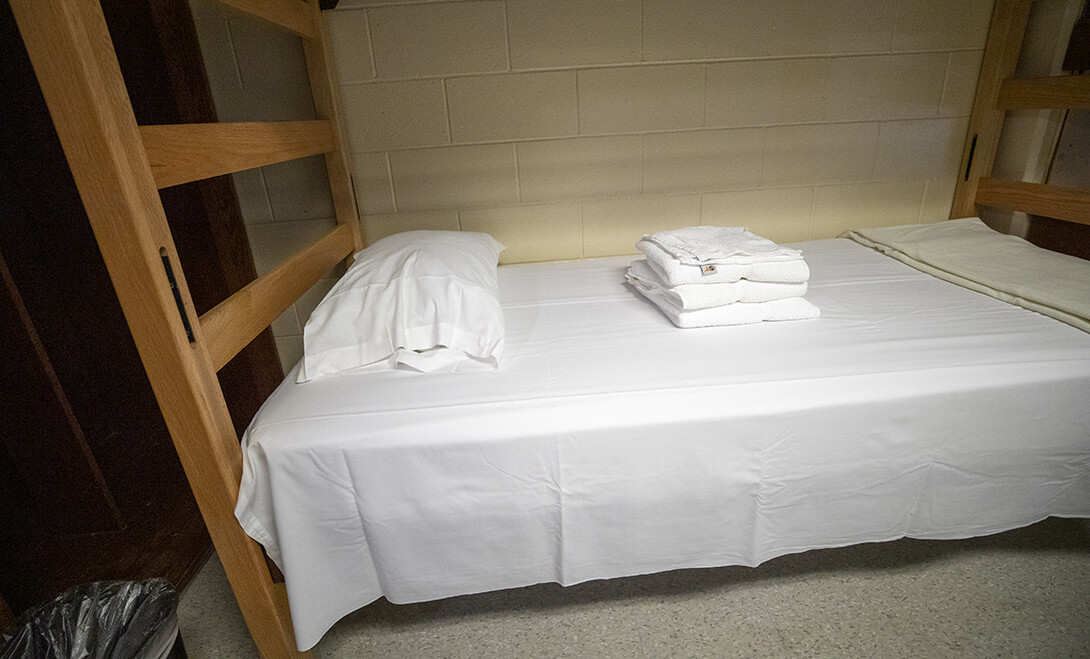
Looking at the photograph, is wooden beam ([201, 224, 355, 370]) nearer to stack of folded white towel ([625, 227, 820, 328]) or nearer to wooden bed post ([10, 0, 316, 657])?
wooden bed post ([10, 0, 316, 657])

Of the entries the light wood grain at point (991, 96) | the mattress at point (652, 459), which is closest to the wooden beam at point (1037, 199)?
the light wood grain at point (991, 96)

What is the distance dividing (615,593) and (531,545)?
357 mm

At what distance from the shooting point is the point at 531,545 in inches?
42.0

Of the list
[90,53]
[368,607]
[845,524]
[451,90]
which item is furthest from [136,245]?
[845,524]

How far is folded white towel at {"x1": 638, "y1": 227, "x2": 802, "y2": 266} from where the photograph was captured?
52.5 inches

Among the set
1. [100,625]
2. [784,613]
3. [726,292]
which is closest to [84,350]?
[100,625]

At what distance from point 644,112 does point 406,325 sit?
117cm

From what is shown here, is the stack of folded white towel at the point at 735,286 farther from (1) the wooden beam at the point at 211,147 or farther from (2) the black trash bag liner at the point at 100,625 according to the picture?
(2) the black trash bag liner at the point at 100,625

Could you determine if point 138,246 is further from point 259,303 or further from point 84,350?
point 84,350

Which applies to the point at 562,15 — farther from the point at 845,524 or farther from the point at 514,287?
the point at 845,524

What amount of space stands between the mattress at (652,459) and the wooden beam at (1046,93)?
89 centimetres

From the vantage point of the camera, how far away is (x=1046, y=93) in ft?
5.50

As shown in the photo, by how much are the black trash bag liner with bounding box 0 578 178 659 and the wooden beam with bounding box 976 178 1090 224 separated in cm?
257

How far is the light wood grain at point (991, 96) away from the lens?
1.76 meters
